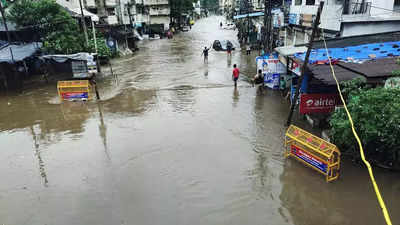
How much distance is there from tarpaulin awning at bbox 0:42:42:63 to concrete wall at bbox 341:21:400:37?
20052 millimetres

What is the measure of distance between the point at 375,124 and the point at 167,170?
6.11 m

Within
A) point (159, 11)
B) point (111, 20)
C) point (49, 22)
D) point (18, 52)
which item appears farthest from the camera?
point (159, 11)

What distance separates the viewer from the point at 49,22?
2144 centimetres

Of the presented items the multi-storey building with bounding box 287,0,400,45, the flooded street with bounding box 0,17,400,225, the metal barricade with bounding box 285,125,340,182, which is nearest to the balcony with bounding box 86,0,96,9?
the flooded street with bounding box 0,17,400,225

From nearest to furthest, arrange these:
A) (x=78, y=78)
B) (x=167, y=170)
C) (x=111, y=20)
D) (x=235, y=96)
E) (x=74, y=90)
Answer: (x=167, y=170), (x=74, y=90), (x=235, y=96), (x=78, y=78), (x=111, y=20)

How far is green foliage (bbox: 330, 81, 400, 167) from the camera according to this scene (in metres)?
7.35

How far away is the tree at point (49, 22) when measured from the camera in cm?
2084

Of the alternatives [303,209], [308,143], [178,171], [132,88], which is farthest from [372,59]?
[132,88]

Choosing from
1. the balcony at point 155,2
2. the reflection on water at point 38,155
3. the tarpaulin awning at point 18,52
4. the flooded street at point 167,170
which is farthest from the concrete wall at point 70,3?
the balcony at point 155,2

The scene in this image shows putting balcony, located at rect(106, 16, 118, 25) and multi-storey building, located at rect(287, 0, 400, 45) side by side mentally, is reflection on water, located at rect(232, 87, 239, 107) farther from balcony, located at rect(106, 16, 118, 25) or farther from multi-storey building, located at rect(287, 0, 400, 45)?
balcony, located at rect(106, 16, 118, 25)

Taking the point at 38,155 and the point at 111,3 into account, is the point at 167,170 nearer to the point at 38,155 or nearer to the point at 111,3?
the point at 38,155

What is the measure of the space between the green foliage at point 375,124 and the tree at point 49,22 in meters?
19.6

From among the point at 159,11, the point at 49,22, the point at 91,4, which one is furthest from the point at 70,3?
the point at 159,11

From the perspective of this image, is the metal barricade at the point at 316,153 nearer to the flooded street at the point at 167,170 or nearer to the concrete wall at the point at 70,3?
the flooded street at the point at 167,170
